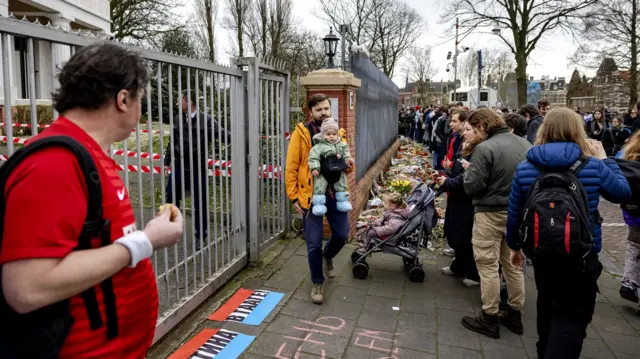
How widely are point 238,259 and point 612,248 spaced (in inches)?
201

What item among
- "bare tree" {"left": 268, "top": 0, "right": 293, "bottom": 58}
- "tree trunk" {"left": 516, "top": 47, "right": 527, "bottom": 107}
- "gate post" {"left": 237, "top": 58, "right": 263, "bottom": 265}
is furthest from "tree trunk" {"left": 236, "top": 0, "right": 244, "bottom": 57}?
"gate post" {"left": 237, "top": 58, "right": 263, "bottom": 265}

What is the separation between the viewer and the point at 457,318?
4.13 metres

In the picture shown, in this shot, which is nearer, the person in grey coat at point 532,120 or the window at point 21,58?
the window at point 21,58

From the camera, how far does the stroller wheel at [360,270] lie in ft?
16.4

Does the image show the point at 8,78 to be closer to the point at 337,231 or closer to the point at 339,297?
the point at 337,231

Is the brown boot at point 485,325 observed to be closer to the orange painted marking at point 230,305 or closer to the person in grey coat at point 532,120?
the orange painted marking at point 230,305

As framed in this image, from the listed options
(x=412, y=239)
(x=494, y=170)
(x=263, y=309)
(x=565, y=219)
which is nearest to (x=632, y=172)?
(x=494, y=170)

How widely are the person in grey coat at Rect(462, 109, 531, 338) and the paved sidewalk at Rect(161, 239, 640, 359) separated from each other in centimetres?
15

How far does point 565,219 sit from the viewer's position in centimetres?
268

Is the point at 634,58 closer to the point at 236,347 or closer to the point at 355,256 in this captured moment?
the point at 355,256

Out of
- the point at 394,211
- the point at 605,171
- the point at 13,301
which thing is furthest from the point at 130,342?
the point at 394,211

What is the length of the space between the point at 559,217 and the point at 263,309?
8.50 ft

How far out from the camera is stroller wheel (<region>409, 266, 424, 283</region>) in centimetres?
496

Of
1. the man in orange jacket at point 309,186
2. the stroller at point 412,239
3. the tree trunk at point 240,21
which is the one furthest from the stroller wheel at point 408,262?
the tree trunk at point 240,21
